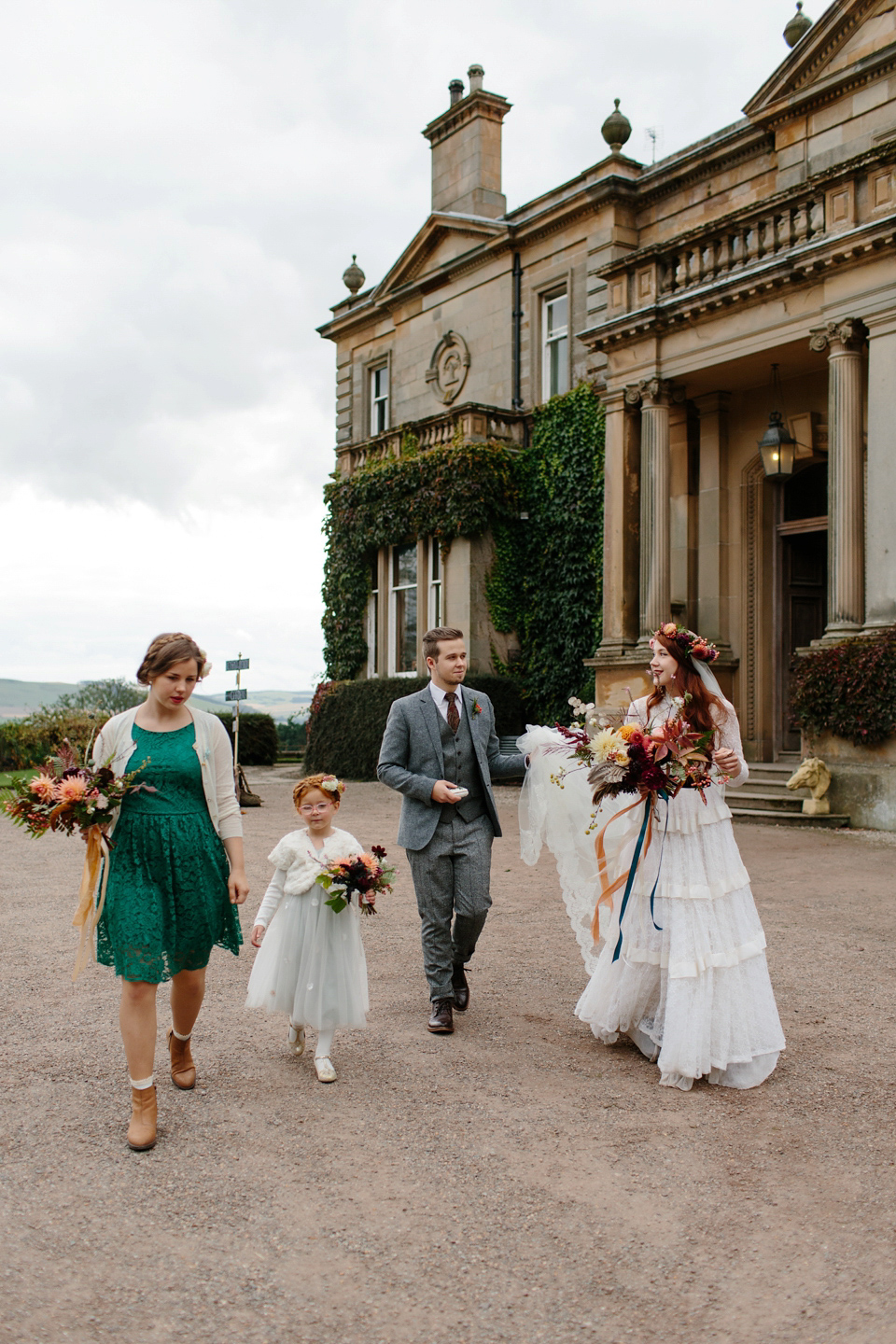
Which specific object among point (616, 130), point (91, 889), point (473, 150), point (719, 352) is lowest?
point (91, 889)

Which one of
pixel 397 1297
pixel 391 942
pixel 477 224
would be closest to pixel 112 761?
pixel 397 1297

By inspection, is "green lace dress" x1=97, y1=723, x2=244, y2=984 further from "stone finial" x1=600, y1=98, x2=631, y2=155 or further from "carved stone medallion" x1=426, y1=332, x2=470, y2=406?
"carved stone medallion" x1=426, y1=332, x2=470, y2=406

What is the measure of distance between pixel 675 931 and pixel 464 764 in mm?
1358

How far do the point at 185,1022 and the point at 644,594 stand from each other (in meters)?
12.0

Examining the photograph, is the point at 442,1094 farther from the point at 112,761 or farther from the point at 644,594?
the point at 644,594

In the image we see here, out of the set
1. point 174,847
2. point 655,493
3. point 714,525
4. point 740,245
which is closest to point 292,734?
point 714,525

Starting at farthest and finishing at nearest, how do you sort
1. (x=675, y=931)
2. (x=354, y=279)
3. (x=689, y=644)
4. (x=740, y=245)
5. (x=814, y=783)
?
(x=354, y=279), (x=740, y=245), (x=814, y=783), (x=689, y=644), (x=675, y=931)

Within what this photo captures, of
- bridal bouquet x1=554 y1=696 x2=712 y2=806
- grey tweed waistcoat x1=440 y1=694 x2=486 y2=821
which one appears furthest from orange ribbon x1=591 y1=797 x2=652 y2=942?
grey tweed waistcoat x1=440 y1=694 x2=486 y2=821

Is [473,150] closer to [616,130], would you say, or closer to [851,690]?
[616,130]

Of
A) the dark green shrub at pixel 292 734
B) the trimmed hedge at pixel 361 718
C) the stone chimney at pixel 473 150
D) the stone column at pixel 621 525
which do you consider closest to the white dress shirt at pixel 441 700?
the stone column at pixel 621 525

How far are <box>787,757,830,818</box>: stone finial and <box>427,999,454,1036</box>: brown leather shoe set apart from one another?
7.89m

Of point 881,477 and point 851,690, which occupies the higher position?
point 881,477

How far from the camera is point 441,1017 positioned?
16.6 ft

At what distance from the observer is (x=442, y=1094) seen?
423 cm
